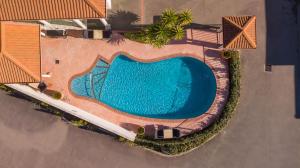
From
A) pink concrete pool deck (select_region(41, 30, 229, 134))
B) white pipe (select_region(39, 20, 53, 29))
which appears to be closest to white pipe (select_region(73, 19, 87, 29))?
pink concrete pool deck (select_region(41, 30, 229, 134))

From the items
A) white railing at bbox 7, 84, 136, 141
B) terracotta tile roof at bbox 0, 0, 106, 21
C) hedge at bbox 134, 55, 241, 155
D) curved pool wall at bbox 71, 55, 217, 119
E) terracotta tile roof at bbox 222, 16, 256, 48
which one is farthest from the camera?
curved pool wall at bbox 71, 55, 217, 119

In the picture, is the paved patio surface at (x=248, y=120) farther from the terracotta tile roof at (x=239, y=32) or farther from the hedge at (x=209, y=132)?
the terracotta tile roof at (x=239, y=32)

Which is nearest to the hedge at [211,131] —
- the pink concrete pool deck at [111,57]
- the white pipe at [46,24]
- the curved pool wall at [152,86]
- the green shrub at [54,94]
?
the pink concrete pool deck at [111,57]

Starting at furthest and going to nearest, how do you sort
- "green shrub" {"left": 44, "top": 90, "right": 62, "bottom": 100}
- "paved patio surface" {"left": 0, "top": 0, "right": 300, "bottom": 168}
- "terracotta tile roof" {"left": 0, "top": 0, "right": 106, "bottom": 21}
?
"paved patio surface" {"left": 0, "top": 0, "right": 300, "bottom": 168}, "green shrub" {"left": 44, "top": 90, "right": 62, "bottom": 100}, "terracotta tile roof" {"left": 0, "top": 0, "right": 106, "bottom": 21}

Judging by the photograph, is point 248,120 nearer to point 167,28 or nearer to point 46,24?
point 167,28

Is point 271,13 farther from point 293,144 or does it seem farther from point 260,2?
point 293,144

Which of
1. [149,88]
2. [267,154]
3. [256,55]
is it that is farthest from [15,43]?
[267,154]

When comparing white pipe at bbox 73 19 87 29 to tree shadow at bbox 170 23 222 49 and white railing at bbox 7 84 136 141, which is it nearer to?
white railing at bbox 7 84 136 141

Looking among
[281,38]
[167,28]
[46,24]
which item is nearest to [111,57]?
[167,28]
